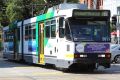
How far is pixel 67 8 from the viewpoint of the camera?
24.7 metres

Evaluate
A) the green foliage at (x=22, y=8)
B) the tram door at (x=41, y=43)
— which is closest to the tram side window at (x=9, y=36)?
the tram door at (x=41, y=43)

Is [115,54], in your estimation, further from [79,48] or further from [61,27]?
[79,48]

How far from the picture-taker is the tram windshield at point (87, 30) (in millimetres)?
22516

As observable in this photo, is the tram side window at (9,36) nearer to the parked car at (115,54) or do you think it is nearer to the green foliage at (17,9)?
the parked car at (115,54)

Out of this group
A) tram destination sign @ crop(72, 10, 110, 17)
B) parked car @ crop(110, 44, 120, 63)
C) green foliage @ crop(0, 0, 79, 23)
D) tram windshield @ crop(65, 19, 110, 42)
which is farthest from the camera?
green foliage @ crop(0, 0, 79, 23)

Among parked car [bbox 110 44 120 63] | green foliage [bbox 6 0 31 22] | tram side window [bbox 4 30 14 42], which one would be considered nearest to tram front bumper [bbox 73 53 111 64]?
parked car [bbox 110 44 120 63]

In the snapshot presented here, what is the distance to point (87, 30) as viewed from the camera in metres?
22.6

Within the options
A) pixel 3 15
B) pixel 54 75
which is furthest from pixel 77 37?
pixel 3 15

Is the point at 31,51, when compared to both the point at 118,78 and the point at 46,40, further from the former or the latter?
the point at 118,78

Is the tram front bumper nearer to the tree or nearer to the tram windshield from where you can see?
the tram windshield

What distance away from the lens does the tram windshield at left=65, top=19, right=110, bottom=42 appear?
22516 mm

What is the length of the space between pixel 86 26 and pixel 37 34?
5629 millimetres

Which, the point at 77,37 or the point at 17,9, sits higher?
the point at 17,9

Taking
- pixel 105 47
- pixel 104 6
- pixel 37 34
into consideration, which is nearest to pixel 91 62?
pixel 105 47
